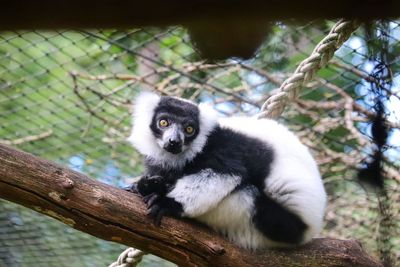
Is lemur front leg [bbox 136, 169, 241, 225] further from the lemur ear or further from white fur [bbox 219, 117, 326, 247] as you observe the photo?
the lemur ear

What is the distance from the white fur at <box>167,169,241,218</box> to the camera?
221cm

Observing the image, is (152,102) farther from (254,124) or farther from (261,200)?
(261,200)

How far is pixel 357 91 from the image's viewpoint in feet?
14.6

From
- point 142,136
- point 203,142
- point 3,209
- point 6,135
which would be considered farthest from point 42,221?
point 203,142

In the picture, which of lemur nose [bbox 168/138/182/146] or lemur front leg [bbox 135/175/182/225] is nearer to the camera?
lemur front leg [bbox 135/175/182/225]

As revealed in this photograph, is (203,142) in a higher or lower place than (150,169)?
higher

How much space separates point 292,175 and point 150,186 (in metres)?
0.64

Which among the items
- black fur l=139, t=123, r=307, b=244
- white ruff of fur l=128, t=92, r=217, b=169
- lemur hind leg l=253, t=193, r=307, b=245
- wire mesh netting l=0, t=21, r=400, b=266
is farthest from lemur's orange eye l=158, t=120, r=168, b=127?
wire mesh netting l=0, t=21, r=400, b=266

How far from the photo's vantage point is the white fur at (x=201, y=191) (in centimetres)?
221

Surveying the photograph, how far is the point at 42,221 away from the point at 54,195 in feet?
9.74

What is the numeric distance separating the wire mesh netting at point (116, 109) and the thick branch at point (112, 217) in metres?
2.11

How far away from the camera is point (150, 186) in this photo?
229 cm

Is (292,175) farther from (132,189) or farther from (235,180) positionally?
(132,189)

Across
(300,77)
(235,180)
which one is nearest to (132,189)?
(235,180)
